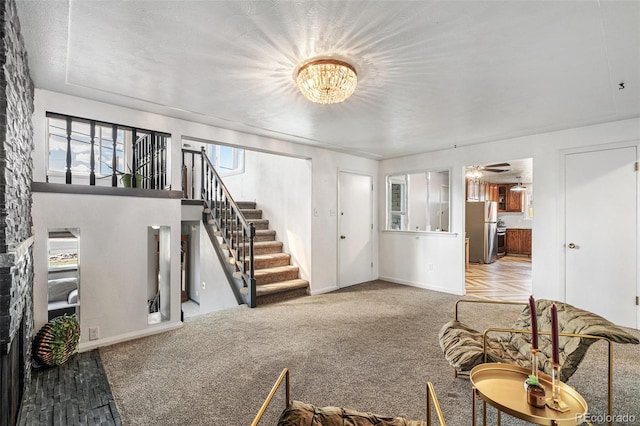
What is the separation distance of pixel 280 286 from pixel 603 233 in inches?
169

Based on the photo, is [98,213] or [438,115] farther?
[438,115]

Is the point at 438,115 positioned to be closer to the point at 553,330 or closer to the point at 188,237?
the point at 553,330

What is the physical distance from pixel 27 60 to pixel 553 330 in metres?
3.61

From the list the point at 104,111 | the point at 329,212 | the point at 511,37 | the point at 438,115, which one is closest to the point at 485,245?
the point at 329,212

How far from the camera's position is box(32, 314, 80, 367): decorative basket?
2600mm

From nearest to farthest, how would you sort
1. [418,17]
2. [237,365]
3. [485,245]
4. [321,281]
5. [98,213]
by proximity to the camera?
[418,17] → [237,365] → [98,213] → [321,281] → [485,245]

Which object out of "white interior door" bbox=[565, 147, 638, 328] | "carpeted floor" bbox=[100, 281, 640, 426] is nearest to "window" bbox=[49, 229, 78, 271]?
"carpeted floor" bbox=[100, 281, 640, 426]

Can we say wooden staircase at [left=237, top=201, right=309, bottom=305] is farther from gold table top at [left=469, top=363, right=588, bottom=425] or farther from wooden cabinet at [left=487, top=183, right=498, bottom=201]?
wooden cabinet at [left=487, top=183, right=498, bottom=201]

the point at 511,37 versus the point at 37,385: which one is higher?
the point at 511,37

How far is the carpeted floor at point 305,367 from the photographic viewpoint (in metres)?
2.15

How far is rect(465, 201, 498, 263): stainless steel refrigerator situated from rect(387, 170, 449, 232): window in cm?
284

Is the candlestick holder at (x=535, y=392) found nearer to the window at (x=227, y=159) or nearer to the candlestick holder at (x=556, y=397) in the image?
the candlestick holder at (x=556, y=397)

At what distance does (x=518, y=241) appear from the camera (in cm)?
→ 1032

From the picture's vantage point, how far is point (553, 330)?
1.26m
